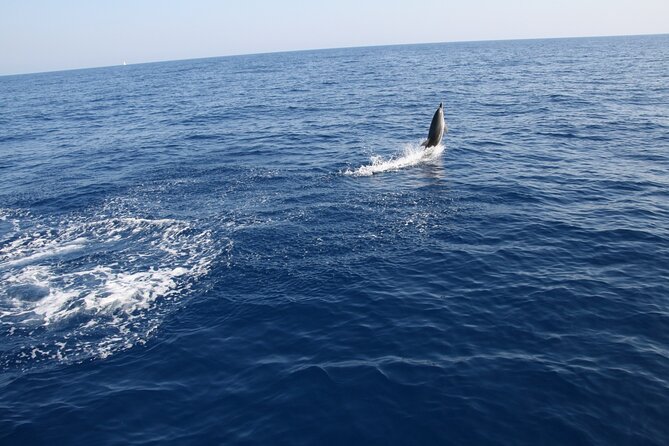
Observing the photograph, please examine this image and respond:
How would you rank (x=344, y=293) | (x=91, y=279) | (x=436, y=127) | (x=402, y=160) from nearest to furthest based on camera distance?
(x=344, y=293) < (x=91, y=279) < (x=436, y=127) < (x=402, y=160)

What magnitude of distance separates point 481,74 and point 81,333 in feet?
283

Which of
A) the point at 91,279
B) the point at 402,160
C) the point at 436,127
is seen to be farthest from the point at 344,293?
the point at 436,127

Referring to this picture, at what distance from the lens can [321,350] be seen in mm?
14914

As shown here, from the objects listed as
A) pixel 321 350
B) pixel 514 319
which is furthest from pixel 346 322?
pixel 514 319

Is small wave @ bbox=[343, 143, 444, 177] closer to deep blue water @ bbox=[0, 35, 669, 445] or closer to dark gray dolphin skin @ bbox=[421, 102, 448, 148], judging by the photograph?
deep blue water @ bbox=[0, 35, 669, 445]

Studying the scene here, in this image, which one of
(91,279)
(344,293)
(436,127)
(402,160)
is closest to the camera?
(344,293)

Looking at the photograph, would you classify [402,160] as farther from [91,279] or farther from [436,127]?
[91,279]

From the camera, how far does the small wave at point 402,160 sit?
3184 cm

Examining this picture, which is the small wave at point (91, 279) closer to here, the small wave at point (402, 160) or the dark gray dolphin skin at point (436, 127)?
the small wave at point (402, 160)

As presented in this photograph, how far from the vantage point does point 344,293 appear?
1792cm

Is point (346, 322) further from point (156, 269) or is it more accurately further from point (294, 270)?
point (156, 269)

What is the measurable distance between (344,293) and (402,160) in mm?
18359

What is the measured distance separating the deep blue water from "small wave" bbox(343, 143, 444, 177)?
0.96ft

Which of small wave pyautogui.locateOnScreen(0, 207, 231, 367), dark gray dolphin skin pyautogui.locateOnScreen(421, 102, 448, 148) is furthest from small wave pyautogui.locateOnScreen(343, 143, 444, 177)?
small wave pyautogui.locateOnScreen(0, 207, 231, 367)
